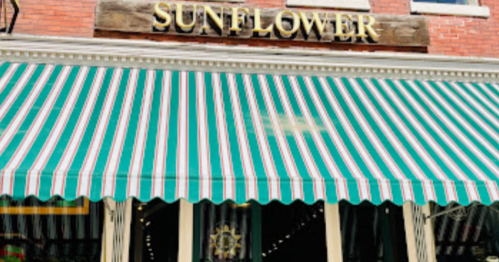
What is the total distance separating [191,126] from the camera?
197 inches

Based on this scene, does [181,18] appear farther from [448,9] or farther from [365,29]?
[448,9]

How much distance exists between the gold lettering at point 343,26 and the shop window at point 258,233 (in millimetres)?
2623

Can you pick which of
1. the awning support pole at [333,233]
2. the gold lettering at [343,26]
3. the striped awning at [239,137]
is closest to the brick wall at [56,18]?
the striped awning at [239,137]

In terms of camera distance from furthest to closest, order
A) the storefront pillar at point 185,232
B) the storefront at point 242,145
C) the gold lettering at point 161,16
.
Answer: the gold lettering at point 161,16
the storefront pillar at point 185,232
the storefront at point 242,145

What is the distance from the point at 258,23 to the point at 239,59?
0.75 metres

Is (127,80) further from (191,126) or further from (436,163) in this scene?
(436,163)

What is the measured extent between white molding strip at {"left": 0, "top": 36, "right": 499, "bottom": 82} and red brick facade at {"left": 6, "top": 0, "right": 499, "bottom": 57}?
0.93 feet

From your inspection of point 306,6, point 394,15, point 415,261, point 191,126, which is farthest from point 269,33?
point 415,261

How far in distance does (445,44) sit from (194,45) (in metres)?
4.00

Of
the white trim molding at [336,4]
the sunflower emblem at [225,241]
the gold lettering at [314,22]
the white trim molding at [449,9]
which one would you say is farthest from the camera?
the white trim molding at [449,9]

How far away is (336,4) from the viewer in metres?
7.34

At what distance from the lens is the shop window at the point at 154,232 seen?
577 centimetres

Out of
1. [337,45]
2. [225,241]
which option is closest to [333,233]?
[225,241]

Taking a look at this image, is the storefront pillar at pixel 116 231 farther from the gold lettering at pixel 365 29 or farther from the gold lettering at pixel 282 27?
the gold lettering at pixel 365 29
